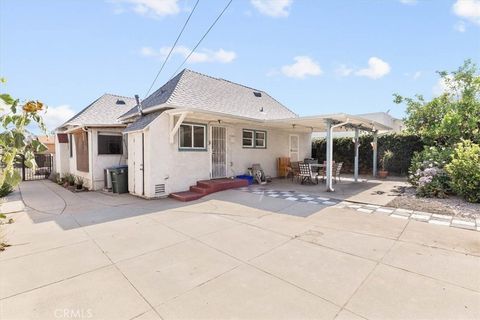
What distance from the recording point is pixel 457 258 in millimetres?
3609

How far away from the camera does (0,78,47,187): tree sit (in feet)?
10.3

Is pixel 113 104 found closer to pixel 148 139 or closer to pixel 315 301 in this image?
pixel 148 139

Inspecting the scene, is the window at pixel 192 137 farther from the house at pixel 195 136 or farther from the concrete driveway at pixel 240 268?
the concrete driveway at pixel 240 268

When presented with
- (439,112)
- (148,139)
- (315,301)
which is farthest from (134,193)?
(439,112)

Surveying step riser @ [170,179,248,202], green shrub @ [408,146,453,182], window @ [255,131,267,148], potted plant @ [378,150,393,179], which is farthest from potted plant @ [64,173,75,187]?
potted plant @ [378,150,393,179]

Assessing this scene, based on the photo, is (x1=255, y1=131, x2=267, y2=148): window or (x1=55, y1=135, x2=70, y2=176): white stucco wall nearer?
(x1=255, y1=131, x2=267, y2=148): window

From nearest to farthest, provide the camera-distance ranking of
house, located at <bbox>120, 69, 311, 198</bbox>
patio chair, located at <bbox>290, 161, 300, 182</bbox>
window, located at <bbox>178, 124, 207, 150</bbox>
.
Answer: house, located at <bbox>120, 69, 311, 198</bbox> < window, located at <bbox>178, 124, 207, 150</bbox> < patio chair, located at <bbox>290, 161, 300, 182</bbox>

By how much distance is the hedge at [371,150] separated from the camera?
1297 cm

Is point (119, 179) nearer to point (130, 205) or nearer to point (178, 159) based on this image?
point (130, 205)

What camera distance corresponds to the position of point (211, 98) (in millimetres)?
10945

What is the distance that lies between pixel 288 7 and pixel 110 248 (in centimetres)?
738

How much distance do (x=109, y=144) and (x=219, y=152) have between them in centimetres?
508

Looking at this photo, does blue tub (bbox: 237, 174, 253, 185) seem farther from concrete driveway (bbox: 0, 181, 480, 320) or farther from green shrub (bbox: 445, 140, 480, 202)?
green shrub (bbox: 445, 140, 480, 202)

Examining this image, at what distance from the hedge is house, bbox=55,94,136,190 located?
12737 mm
